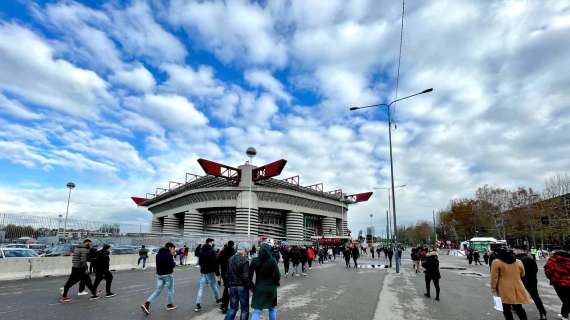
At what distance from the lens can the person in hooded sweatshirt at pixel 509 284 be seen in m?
5.74

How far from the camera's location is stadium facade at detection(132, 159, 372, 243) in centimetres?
6831

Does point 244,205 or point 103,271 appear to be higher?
point 244,205

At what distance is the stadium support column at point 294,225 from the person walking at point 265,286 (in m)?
70.3

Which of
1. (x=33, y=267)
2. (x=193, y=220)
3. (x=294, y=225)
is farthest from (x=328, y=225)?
(x=33, y=267)

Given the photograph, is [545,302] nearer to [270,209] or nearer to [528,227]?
[528,227]

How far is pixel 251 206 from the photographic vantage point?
224 ft

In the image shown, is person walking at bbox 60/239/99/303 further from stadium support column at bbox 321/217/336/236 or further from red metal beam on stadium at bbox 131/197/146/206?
red metal beam on stadium at bbox 131/197/146/206

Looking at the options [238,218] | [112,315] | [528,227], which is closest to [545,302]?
[112,315]

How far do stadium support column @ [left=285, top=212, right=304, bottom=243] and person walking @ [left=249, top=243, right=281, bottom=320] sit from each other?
7027 centimetres

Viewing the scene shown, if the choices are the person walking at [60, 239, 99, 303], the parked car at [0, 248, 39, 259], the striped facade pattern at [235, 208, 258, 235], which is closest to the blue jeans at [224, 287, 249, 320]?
the person walking at [60, 239, 99, 303]

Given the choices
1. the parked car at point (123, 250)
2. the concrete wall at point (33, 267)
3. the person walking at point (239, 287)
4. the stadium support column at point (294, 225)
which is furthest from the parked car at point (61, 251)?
the stadium support column at point (294, 225)

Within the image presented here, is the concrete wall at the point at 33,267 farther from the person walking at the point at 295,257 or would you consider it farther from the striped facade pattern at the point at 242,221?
the striped facade pattern at the point at 242,221

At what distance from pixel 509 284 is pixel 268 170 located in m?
59.7

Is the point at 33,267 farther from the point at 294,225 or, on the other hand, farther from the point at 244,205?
the point at 294,225
